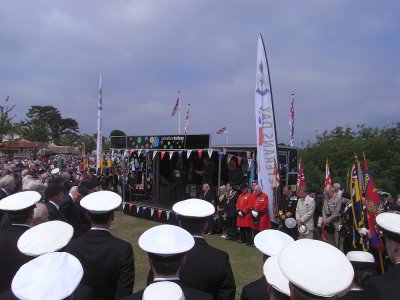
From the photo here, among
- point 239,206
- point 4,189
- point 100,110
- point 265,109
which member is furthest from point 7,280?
point 100,110

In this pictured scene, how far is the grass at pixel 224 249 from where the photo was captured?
7.71 m

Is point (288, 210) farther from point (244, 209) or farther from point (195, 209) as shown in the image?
point (195, 209)

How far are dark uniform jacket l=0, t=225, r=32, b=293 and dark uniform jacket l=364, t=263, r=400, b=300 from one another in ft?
9.56

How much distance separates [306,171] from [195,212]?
22015 millimetres

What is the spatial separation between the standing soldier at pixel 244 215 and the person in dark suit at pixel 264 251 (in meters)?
8.32

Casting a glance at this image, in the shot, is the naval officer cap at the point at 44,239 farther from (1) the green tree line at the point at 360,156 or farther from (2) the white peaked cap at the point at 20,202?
(1) the green tree line at the point at 360,156

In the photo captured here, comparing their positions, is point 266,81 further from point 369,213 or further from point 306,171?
point 306,171

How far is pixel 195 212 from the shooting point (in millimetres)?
3115

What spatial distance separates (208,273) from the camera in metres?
2.94

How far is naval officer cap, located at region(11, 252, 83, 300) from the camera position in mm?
1751

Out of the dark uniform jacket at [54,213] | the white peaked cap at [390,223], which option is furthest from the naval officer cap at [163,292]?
the dark uniform jacket at [54,213]

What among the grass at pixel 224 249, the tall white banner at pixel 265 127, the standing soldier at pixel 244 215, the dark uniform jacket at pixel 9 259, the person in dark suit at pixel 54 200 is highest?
the tall white banner at pixel 265 127

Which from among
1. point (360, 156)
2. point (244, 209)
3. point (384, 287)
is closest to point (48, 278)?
point (384, 287)

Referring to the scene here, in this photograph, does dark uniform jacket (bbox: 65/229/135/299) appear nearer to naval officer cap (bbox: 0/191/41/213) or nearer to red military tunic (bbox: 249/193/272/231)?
naval officer cap (bbox: 0/191/41/213)
